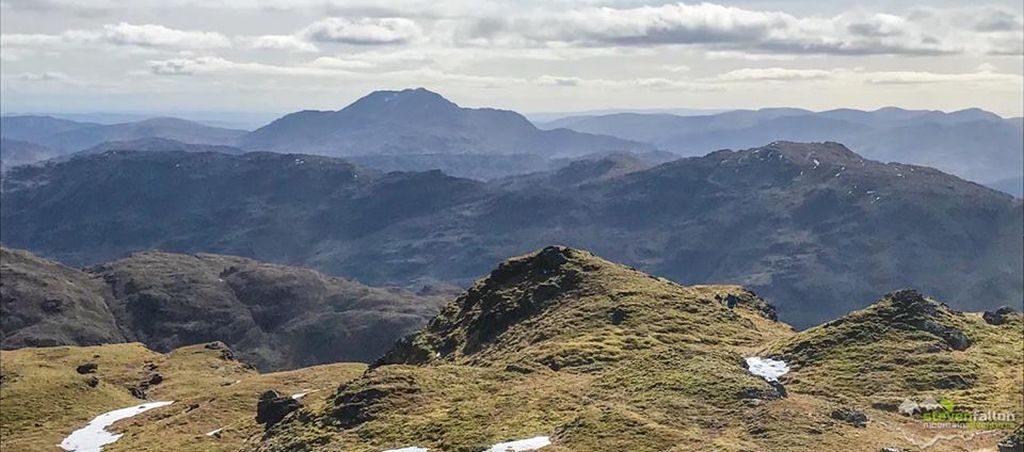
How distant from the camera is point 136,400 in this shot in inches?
5861

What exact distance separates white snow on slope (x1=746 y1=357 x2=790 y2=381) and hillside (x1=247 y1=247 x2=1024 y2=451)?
4.67 feet

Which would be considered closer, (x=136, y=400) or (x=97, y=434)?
(x=97, y=434)

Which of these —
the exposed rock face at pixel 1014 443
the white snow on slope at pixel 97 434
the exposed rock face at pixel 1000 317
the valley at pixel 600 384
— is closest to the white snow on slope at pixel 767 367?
the valley at pixel 600 384

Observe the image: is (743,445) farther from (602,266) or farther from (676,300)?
(602,266)

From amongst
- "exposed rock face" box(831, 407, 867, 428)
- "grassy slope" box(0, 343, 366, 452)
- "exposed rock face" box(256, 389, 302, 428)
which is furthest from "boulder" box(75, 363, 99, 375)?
"exposed rock face" box(831, 407, 867, 428)

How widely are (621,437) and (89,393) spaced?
108541mm

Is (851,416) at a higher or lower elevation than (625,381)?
higher

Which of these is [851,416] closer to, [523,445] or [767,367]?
[767,367]

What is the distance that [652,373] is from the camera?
8644cm

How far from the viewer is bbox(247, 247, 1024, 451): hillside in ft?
229

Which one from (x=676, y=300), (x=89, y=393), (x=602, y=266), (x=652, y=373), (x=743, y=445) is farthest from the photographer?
(x=89, y=393)

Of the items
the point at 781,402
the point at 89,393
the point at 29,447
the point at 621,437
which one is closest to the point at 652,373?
the point at 781,402

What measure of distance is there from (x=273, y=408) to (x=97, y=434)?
117 ft

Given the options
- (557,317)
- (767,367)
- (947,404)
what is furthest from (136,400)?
(947,404)
